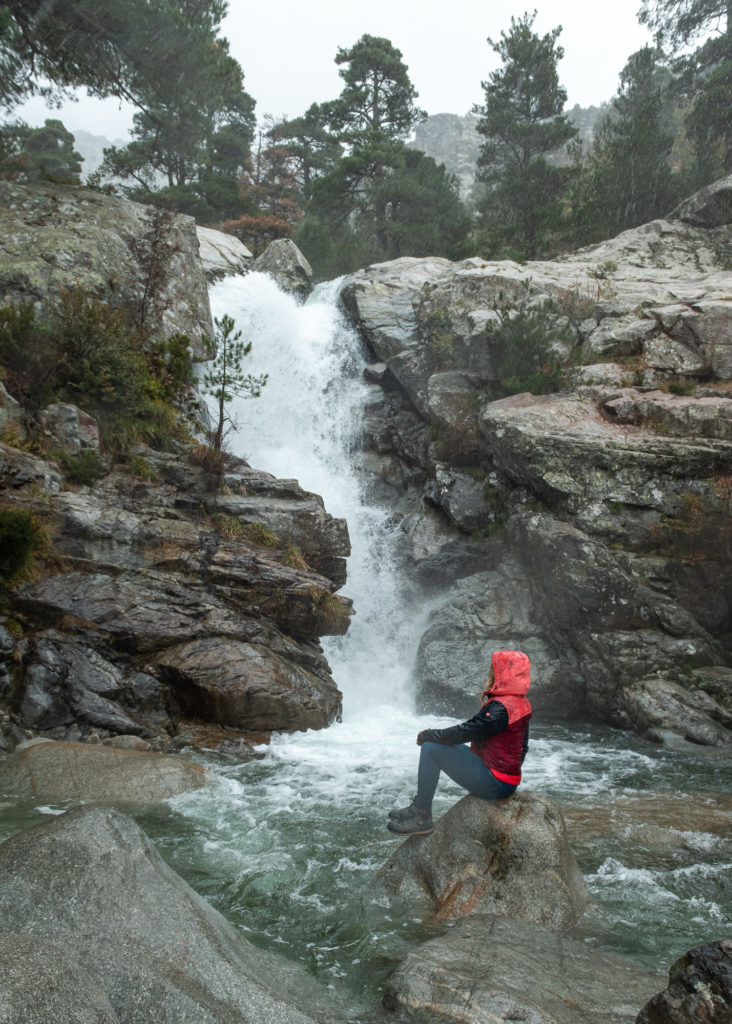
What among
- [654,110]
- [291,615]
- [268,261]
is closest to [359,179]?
[268,261]

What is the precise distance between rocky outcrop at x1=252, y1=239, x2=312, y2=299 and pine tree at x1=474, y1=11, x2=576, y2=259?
7.72m

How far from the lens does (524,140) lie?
27469mm

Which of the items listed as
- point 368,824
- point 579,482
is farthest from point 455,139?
point 368,824

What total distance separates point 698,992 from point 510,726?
2471 mm

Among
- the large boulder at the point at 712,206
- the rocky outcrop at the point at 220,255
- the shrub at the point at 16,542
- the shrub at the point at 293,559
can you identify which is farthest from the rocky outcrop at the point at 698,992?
the large boulder at the point at 712,206

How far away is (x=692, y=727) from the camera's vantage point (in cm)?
1090

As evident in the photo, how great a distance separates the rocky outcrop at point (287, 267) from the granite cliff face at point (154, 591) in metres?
11.5

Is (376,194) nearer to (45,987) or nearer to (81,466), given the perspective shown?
(81,466)

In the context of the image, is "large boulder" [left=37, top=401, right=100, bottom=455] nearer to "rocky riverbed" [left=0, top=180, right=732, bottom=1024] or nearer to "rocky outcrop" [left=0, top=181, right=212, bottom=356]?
"rocky riverbed" [left=0, top=180, right=732, bottom=1024]

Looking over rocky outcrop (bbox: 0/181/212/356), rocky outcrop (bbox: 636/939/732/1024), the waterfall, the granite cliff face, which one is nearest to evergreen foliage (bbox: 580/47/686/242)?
the waterfall

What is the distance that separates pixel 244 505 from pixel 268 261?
57.1ft

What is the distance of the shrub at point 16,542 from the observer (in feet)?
28.6

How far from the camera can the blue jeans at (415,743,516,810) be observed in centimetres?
531

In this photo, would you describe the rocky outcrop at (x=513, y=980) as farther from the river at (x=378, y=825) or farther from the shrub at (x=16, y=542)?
the shrub at (x=16, y=542)
